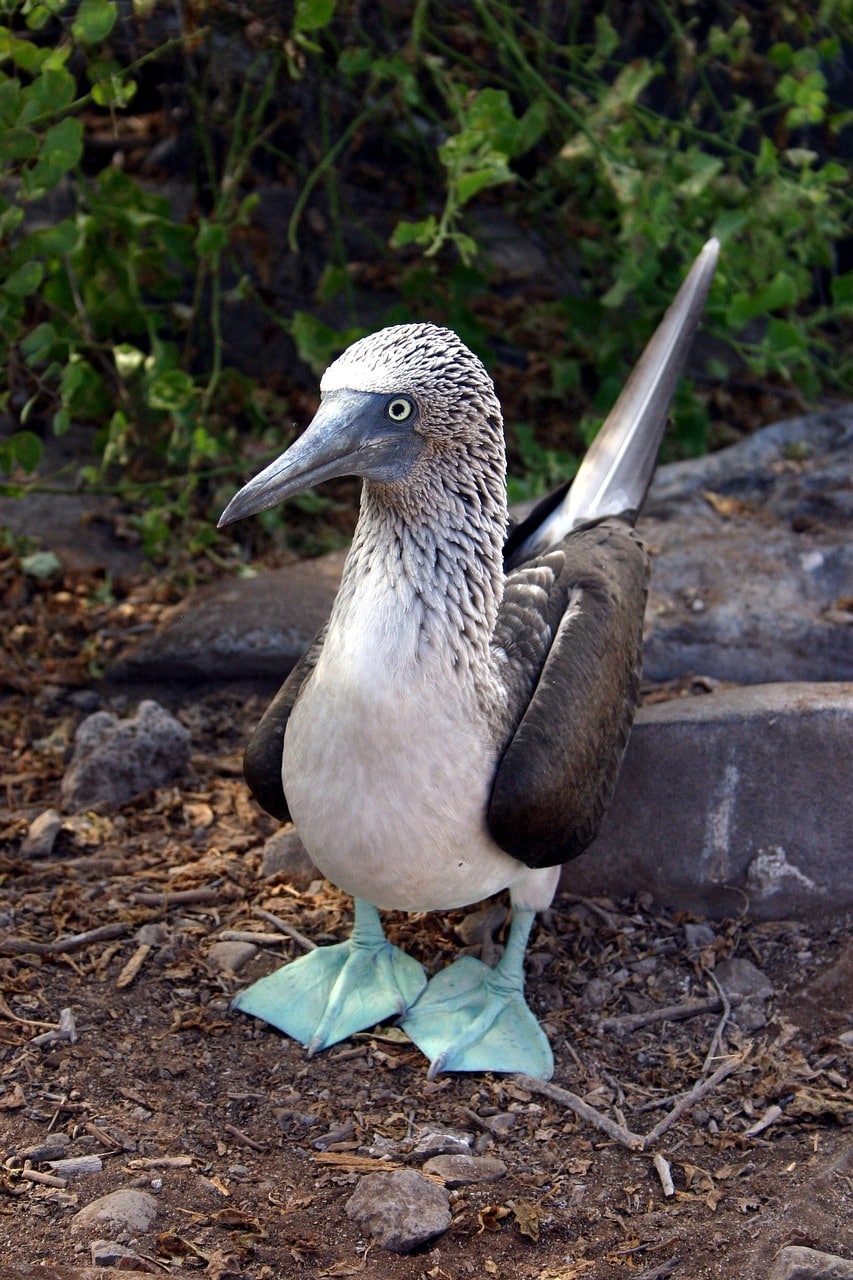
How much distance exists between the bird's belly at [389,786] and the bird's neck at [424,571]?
A: 0.12 meters

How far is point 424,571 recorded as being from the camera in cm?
326

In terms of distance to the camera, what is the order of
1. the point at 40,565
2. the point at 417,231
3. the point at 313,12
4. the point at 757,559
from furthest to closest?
the point at 40,565 → the point at 757,559 → the point at 417,231 → the point at 313,12

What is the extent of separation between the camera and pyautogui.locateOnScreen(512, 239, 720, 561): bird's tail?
15.5ft

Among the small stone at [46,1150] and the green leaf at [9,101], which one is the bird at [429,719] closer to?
the small stone at [46,1150]

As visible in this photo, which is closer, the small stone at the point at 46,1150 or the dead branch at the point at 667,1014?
the small stone at the point at 46,1150

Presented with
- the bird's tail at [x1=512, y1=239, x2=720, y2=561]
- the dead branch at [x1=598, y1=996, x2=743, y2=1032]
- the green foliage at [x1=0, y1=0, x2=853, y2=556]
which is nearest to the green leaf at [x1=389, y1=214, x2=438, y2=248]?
the green foliage at [x1=0, y1=0, x2=853, y2=556]

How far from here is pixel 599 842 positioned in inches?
167

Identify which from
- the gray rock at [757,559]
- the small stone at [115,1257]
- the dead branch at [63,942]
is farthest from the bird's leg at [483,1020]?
the gray rock at [757,559]

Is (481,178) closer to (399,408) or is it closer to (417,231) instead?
(417,231)

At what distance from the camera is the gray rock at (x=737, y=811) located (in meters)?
4.08

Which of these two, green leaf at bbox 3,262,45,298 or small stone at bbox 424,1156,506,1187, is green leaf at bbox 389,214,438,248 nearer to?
green leaf at bbox 3,262,45,298

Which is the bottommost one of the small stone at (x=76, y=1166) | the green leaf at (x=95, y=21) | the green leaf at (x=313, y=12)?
the small stone at (x=76, y=1166)

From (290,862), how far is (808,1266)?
2161 millimetres

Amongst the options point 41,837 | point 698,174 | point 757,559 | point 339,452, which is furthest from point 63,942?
point 698,174
